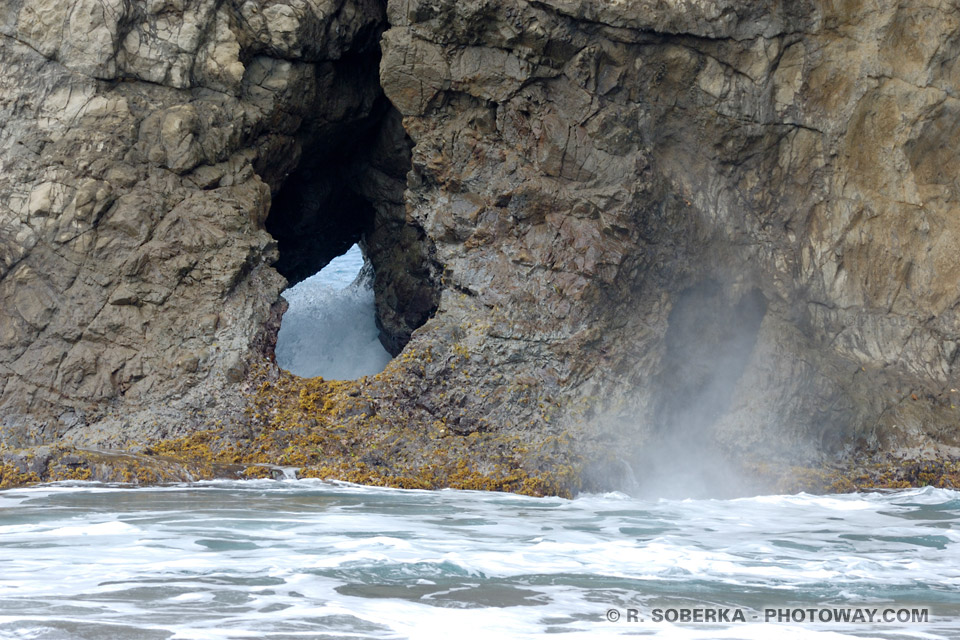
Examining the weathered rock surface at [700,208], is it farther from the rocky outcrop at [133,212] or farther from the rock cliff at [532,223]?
the rocky outcrop at [133,212]

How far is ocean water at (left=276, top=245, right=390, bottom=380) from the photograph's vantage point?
54.5ft

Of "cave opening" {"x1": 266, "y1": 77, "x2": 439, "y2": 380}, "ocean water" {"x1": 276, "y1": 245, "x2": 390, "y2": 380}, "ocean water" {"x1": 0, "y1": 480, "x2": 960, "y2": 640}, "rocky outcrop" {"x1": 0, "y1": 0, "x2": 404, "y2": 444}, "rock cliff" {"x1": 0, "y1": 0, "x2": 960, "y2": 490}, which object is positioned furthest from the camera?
"ocean water" {"x1": 276, "y1": 245, "x2": 390, "y2": 380}

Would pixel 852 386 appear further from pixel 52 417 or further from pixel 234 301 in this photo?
pixel 52 417

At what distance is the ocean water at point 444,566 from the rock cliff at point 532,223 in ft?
6.29

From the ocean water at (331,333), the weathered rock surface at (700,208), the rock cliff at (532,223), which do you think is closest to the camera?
the rock cliff at (532,223)

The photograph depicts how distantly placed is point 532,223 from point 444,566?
6.75 meters

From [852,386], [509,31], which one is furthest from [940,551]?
[509,31]

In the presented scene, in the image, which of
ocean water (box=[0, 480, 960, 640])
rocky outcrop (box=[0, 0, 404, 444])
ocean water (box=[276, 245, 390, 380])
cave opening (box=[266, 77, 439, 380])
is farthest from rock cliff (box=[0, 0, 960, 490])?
ocean water (box=[276, 245, 390, 380])

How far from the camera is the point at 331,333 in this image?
17406 mm

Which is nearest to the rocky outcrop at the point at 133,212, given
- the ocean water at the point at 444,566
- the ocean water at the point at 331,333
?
the ocean water at the point at 444,566

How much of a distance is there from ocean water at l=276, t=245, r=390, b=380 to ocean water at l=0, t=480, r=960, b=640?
6.58 meters

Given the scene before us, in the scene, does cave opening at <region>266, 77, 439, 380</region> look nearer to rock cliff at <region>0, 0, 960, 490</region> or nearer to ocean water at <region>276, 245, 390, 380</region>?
ocean water at <region>276, 245, 390, 380</region>

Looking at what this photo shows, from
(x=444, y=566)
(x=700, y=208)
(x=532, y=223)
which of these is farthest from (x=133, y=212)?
(x=444, y=566)

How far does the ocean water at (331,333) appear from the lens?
16.6 meters
